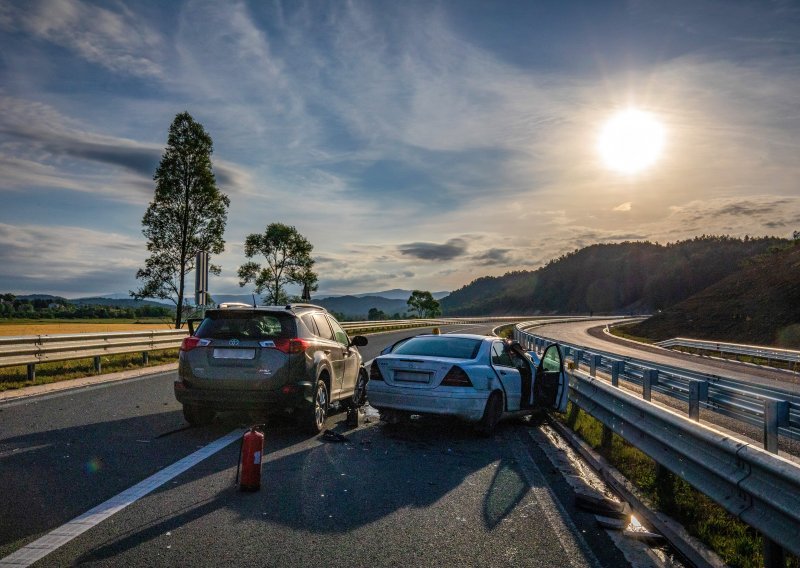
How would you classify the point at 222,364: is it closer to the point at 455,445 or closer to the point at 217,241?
the point at 455,445

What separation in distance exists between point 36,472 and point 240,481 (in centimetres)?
195

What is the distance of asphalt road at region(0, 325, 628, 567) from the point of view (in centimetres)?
426

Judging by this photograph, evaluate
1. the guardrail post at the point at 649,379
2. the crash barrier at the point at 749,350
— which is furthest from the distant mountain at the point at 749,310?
the guardrail post at the point at 649,379

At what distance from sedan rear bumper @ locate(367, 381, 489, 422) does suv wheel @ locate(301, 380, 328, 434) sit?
945 millimetres

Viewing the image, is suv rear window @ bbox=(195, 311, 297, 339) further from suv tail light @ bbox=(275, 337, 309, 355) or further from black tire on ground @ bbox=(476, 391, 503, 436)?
black tire on ground @ bbox=(476, 391, 503, 436)

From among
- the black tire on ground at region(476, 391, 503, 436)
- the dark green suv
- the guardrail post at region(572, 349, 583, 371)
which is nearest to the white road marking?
the dark green suv

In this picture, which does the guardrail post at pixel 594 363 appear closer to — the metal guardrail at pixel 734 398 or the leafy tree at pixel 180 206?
the metal guardrail at pixel 734 398

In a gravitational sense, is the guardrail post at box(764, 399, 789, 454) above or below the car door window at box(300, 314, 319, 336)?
below

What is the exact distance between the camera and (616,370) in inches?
492

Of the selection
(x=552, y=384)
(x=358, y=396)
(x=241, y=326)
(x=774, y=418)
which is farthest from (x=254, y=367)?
(x=774, y=418)

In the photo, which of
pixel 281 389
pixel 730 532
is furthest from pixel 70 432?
pixel 730 532

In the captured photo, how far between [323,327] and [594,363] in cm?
695

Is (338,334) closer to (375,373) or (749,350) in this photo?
(375,373)

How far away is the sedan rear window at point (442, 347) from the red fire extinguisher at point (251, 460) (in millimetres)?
3966
